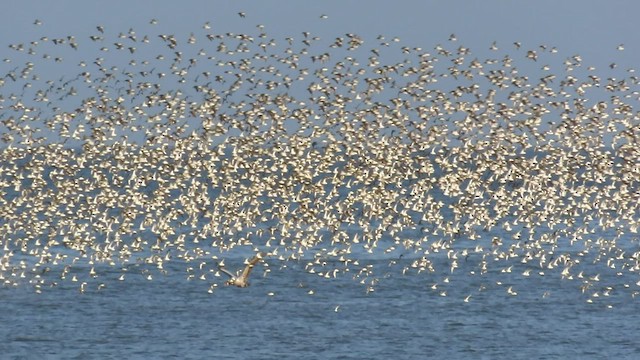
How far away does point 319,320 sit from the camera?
6050 cm

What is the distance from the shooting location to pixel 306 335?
56.9 metres

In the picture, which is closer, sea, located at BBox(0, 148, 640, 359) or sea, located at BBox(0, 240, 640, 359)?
sea, located at BBox(0, 240, 640, 359)

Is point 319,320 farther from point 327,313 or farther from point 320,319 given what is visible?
point 327,313

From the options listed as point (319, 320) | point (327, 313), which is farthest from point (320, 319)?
point (327, 313)

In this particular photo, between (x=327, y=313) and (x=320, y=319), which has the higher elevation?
(x=327, y=313)

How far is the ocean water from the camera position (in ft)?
176

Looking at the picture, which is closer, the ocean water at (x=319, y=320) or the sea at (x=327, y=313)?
the ocean water at (x=319, y=320)

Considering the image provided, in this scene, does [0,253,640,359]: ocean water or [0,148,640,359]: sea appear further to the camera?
[0,148,640,359]: sea

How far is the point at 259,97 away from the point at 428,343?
19867 mm

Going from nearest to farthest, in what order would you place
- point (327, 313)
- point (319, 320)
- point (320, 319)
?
point (319, 320)
point (320, 319)
point (327, 313)

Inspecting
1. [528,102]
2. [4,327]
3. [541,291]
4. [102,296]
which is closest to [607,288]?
[541,291]

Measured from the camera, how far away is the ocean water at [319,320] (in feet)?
176

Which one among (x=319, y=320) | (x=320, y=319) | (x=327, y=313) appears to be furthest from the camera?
(x=327, y=313)

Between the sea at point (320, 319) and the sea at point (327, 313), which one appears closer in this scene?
the sea at point (320, 319)
